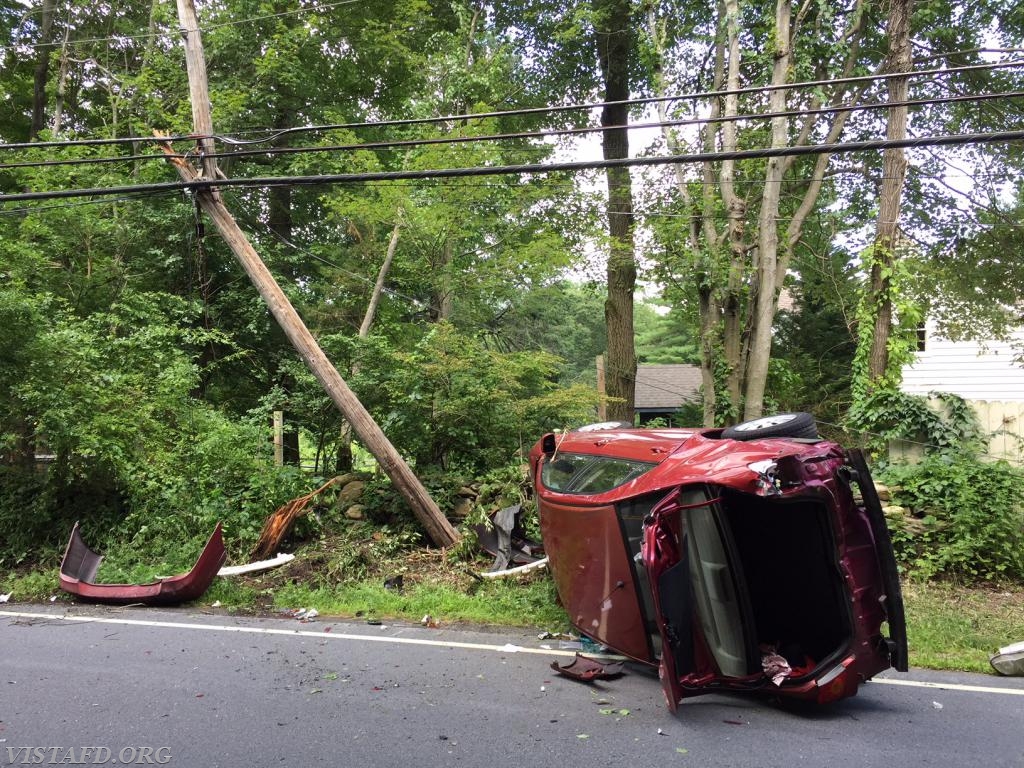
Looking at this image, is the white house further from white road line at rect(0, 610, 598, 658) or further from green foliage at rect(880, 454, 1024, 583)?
white road line at rect(0, 610, 598, 658)

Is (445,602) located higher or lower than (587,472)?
Answer: lower

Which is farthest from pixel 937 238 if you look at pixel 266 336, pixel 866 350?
pixel 266 336

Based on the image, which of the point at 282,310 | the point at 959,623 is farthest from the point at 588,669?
the point at 282,310

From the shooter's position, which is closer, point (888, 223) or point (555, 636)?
point (555, 636)

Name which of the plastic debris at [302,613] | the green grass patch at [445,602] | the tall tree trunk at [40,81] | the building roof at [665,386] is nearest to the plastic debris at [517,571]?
the green grass patch at [445,602]

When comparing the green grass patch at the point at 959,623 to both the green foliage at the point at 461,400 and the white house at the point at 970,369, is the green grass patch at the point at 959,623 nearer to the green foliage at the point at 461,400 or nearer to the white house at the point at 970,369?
→ the green foliage at the point at 461,400

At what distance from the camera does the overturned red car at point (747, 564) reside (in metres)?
3.84

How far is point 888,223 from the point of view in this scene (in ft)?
32.1

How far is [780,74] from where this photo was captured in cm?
1038

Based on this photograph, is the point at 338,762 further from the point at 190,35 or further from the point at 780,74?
the point at 780,74

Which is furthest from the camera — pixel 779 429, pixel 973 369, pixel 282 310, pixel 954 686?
pixel 973 369

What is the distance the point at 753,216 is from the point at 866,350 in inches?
184

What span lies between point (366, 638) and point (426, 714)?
2042 millimetres

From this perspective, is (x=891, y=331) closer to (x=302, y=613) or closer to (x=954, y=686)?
(x=954, y=686)
